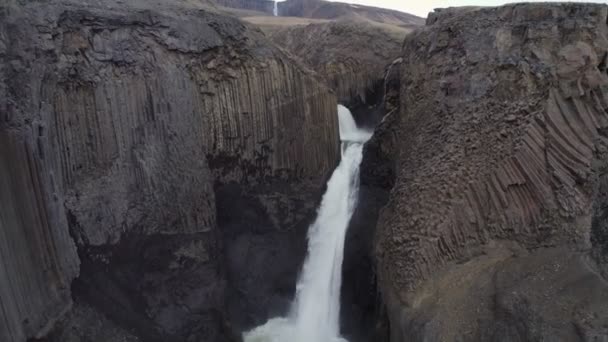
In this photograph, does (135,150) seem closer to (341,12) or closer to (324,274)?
(324,274)

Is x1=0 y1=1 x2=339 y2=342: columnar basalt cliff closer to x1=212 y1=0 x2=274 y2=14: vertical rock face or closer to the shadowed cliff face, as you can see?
the shadowed cliff face

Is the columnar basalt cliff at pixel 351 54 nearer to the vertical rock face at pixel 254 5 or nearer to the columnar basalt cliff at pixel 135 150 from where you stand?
the columnar basalt cliff at pixel 135 150

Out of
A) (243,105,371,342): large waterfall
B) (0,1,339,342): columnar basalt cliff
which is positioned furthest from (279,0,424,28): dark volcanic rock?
(0,1,339,342): columnar basalt cliff

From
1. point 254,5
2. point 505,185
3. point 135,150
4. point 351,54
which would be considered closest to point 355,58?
point 351,54

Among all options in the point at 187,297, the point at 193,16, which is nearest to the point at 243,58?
the point at 193,16

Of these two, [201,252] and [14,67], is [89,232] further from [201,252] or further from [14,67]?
[14,67]

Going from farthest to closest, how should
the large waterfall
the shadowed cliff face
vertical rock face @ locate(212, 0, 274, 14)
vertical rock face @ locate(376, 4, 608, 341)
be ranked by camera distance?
vertical rock face @ locate(212, 0, 274, 14) < the shadowed cliff face < the large waterfall < vertical rock face @ locate(376, 4, 608, 341)
